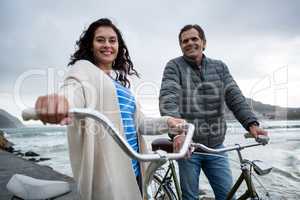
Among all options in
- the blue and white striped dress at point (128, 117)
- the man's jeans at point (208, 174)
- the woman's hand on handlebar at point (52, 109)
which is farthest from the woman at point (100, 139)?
the man's jeans at point (208, 174)

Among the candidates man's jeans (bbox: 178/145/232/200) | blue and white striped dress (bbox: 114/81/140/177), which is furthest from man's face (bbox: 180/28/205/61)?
blue and white striped dress (bbox: 114/81/140/177)

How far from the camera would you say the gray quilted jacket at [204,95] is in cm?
296

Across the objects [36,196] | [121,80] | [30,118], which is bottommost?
[36,196]

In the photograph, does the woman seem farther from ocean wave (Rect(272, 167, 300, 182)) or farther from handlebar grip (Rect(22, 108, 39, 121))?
ocean wave (Rect(272, 167, 300, 182))

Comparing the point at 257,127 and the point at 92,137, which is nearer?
the point at 92,137

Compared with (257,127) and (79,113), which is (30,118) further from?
(257,127)

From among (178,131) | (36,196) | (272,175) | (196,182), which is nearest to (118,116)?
(178,131)

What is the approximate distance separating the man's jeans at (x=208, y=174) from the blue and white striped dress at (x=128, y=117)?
1207mm

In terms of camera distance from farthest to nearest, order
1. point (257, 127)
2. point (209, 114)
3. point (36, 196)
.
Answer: point (209, 114) < point (257, 127) < point (36, 196)

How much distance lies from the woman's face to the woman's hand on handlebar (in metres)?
1.00

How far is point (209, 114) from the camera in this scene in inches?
118

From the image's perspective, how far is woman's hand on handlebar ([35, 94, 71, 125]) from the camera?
983 mm

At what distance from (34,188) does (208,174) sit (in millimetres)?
1848

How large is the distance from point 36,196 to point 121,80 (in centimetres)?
104
